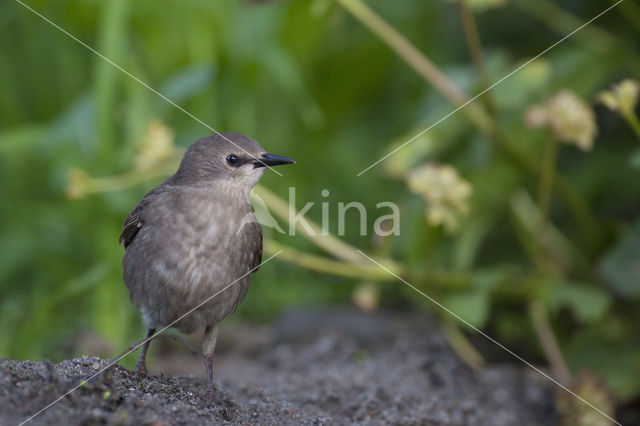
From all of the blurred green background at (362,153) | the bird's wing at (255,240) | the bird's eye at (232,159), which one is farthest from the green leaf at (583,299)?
the bird's eye at (232,159)

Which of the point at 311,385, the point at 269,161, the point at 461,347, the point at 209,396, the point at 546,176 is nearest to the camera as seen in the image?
the point at 209,396

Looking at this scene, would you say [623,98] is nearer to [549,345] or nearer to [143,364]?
[549,345]

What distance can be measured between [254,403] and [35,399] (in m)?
0.87

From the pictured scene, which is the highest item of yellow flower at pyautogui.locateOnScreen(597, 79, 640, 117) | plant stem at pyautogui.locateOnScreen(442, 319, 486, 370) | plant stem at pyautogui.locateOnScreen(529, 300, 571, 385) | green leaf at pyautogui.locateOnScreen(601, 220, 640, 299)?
yellow flower at pyautogui.locateOnScreen(597, 79, 640, 117)

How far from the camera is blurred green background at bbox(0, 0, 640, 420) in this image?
3461 millimetres

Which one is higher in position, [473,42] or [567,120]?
[473,42]

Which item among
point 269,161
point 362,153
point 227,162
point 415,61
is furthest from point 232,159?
point 362,153

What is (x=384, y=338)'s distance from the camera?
13.1ft

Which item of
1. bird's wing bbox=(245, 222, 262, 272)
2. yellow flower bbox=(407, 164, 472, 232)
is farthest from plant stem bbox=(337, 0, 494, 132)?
bird's wing bbox=(245, 222, 262, 272)

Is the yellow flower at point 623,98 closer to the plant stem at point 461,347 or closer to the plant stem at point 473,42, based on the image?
the plant stem at point 473,42

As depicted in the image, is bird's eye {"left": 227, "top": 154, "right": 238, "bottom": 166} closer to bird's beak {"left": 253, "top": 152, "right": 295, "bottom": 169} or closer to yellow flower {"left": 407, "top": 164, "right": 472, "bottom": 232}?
bird's beak {"left": 253, "top": 152, "right": 295, "bottom": 169}

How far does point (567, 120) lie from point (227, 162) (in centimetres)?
148

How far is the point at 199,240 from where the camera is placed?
96.3 inches

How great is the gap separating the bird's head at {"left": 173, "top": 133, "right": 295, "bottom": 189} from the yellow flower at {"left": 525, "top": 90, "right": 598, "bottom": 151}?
1.32 metres
